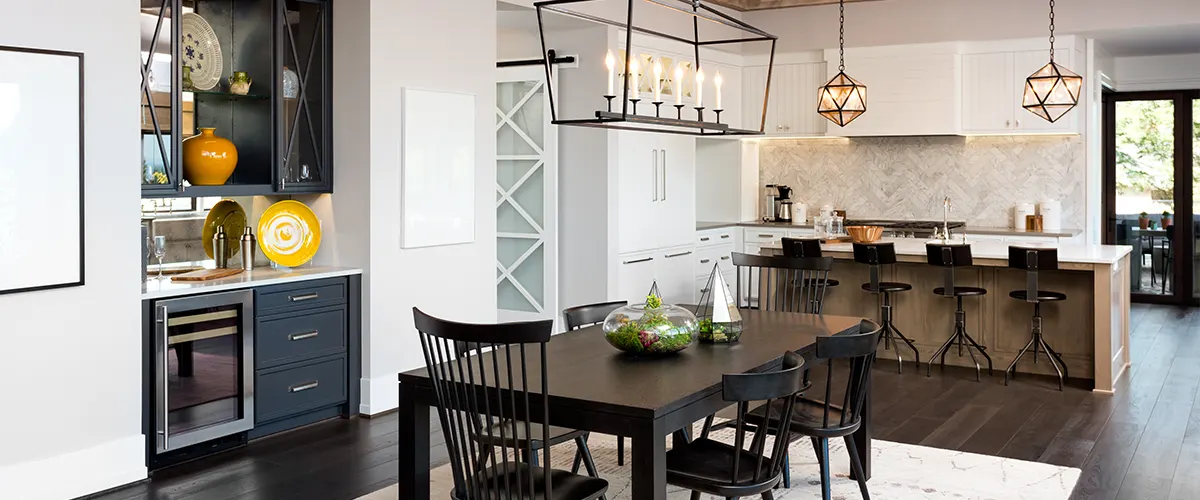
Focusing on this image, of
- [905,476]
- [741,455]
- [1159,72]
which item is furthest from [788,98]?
[741,455]

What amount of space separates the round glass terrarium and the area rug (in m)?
0.95

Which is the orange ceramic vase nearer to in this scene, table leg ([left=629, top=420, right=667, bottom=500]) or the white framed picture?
the white framed picture

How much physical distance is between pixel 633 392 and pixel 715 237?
21.0ft

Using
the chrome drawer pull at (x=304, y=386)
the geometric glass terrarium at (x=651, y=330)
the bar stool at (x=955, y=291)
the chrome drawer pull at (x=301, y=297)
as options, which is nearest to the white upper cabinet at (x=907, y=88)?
the bar stool at (x=955, y=291)

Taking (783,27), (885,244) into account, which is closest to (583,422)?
(885,244)

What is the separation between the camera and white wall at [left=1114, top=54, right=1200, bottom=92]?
9.76 m

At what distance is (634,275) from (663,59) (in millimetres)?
A: 1736

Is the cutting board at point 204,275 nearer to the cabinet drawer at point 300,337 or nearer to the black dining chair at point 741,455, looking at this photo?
the cabinet drawer at point 300,337

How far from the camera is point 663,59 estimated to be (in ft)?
26.8

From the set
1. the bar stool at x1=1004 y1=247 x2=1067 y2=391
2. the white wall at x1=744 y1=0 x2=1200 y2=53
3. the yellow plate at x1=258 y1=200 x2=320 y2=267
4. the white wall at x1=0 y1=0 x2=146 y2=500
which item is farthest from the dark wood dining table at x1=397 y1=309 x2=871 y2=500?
the white wall at x1=744 y1=0 x2=1200 y2=53

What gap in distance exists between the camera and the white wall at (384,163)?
5496mm

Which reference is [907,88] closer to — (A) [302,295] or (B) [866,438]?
(B) [866,438]

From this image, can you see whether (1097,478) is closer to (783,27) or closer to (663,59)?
(663,59)

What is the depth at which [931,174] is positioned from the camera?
30.5 ft
